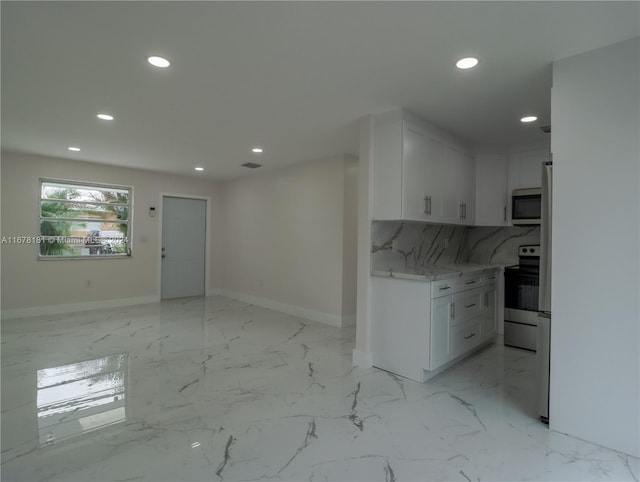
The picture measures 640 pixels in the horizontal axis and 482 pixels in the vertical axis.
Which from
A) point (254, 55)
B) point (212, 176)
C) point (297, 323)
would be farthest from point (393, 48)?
point (212, 176)

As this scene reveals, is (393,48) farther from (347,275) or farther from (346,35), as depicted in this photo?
(347,275)

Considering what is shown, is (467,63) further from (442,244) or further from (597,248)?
(442,244)

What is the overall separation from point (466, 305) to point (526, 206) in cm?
160

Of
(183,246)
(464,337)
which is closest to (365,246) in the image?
(464,337)

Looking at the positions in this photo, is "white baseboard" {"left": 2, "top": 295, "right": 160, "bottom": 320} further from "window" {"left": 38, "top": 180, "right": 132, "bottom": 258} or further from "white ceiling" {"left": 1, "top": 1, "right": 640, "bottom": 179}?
"white ceiling" {"left": 1, "top": 1, "right": 640, "bottom": 179}

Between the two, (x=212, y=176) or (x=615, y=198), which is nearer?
(x=615, y=198)

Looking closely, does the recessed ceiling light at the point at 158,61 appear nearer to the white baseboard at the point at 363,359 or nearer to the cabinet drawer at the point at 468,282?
the white baseboard at the point at 363,359

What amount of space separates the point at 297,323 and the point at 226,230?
3.08 m

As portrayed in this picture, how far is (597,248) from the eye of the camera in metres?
2.08

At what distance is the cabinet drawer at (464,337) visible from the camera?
3.29 m

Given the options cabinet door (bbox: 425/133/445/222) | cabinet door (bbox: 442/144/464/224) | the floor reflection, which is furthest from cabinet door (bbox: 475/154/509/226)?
the floor reflection

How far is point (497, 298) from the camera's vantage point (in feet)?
13.7

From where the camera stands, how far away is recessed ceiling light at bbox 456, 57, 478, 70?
227cm

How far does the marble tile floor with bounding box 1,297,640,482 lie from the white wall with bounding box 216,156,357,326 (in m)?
1.20
